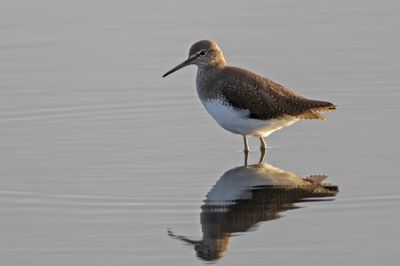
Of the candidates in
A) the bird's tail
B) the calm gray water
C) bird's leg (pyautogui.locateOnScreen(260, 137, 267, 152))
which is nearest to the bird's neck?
the calm gray water

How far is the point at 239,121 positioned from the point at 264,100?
0.43 meters

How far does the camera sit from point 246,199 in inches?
473

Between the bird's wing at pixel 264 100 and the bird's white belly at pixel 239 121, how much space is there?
0.07 metres

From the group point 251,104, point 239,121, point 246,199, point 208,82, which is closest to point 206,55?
point 208,82

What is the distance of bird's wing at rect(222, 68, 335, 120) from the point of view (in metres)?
14.0

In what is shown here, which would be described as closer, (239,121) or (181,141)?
(239,121)

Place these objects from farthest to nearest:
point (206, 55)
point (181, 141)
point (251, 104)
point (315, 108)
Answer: point (206, 55) < point (181, 141) < point (315, 108) < point (251, 104)

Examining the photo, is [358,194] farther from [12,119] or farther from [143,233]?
[12,119]

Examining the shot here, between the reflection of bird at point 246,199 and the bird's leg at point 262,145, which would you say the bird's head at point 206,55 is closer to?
the bird's leg at point 262,145

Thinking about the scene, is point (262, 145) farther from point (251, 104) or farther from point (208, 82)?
point (208, 82)

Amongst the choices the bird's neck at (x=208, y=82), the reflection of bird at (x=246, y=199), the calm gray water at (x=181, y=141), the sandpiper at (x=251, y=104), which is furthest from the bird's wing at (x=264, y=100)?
the reflection of bird at (x=246, y=199)

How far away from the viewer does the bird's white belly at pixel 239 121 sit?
13891 mm

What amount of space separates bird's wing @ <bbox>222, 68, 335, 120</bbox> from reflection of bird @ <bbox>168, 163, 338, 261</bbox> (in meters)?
0.79

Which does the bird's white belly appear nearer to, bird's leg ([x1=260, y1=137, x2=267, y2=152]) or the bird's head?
bird's leg ([x1=260, y1=137, x2=267, y2=152])
